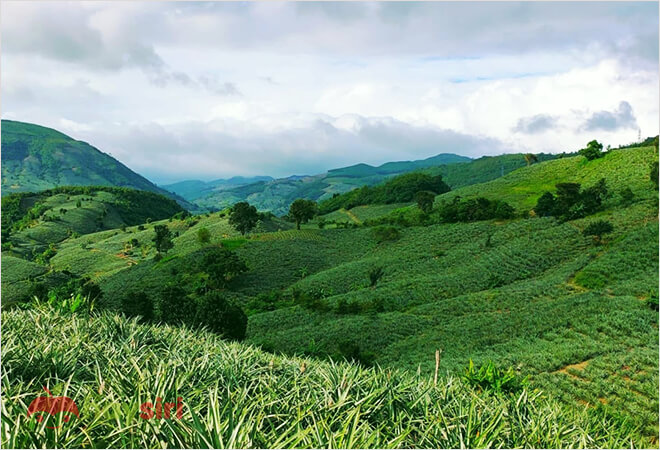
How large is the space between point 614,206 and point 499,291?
102ft

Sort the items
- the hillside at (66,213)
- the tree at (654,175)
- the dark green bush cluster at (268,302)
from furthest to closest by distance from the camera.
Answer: the hillside at (66,213), the tree at (654,175), the dark green bush cluster at (268,302)

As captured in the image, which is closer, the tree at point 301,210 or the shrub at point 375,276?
the shrub at point 375,276

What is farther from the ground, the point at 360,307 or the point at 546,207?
the point at 546,207

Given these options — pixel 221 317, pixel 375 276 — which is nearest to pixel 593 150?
pixel 375 276

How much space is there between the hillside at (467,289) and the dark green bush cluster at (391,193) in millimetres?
34138

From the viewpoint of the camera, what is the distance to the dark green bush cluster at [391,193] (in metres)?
125

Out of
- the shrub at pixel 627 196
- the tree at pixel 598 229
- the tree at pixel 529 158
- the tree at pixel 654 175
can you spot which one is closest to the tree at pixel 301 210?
the tree at pixel 598 229

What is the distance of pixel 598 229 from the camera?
1881 inches

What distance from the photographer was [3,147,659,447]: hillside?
837 inches

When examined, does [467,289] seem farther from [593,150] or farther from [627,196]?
[593,150]

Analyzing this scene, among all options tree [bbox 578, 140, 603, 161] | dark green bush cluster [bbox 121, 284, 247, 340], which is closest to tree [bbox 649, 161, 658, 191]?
tree [bbox 578, 140, 603, 161]

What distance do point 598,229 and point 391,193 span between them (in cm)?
8219

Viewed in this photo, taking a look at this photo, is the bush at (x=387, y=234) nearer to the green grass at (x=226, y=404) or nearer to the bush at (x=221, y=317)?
the bush at (x=221, y=317)

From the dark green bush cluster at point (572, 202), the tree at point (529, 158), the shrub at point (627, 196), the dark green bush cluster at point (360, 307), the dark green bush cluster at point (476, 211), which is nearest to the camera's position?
the dark green bush cluster at point (360, 307)
